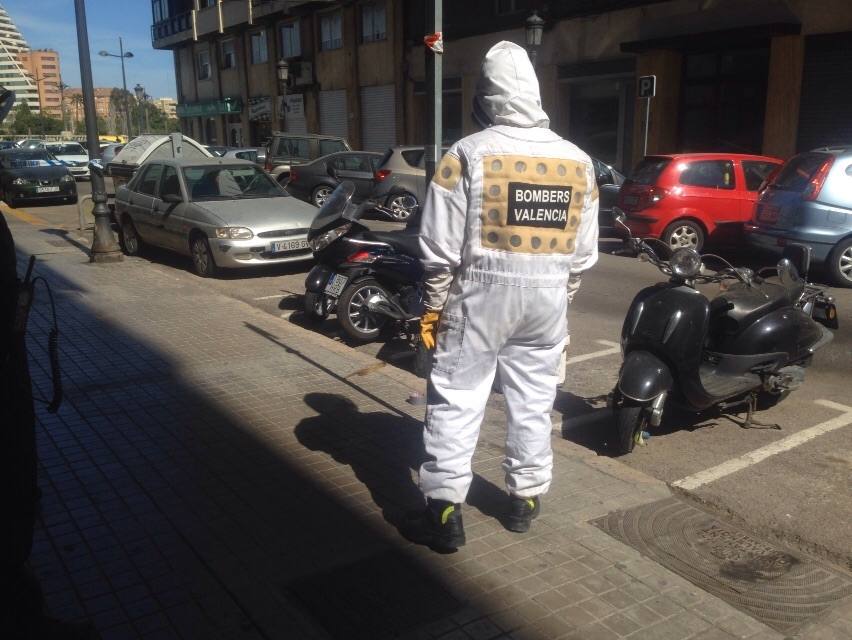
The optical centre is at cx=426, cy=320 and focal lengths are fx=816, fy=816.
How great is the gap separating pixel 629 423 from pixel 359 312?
3.50 meters

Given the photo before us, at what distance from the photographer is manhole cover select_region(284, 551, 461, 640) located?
9.71 ft

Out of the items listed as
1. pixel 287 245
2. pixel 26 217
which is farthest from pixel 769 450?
pixel 26 217

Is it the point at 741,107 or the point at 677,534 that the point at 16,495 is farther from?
the point at 741,107

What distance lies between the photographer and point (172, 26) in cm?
4562

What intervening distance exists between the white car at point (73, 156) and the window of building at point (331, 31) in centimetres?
1073

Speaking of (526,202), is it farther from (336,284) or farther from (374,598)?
(336,284)

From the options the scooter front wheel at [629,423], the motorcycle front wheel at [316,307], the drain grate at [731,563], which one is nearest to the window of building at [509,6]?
the motorcycle front wheel at [316,307]

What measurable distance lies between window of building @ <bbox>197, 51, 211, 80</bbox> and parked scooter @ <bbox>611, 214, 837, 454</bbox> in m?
42.4

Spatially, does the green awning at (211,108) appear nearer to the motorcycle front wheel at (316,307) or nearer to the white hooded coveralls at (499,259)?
the motorcycle front wheel at (316,307)

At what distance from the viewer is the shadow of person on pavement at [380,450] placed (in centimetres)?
396

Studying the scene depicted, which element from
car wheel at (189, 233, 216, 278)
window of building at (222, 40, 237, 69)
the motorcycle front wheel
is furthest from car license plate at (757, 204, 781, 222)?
window of building at (222, 40, 237, 69)

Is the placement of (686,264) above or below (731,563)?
above

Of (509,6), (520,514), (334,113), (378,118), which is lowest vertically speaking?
(520,514)

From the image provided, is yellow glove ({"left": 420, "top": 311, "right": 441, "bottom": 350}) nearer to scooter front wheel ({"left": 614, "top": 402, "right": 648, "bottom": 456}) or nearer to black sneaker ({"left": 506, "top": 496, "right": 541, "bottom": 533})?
black sneaker ({"left": 506, "top": 496, "right": 541, "bottom": 533})
